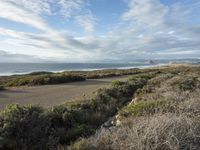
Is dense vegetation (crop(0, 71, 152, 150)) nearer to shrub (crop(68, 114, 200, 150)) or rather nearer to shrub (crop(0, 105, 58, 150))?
shrub (crop(0, 105, 58, 150))

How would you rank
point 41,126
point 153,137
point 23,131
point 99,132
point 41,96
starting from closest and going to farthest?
point 153,137
point 23,131
point 99,132
point 41,126
point 41,96

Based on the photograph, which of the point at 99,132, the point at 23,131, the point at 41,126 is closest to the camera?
the point at 23,131

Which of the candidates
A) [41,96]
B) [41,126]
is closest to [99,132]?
[41,126]

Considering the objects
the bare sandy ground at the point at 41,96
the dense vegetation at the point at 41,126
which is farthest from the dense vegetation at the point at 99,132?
the bare sandy ground at the point at 41,96

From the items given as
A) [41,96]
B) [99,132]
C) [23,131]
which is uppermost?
[23,131]

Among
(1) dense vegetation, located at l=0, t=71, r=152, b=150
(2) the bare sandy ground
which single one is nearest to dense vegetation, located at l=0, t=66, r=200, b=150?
(1) dense vegetation, located at l=0, t=71, r=152, b=150

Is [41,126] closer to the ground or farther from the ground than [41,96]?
farther from the ground

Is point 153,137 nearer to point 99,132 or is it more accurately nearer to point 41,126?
point 99,132

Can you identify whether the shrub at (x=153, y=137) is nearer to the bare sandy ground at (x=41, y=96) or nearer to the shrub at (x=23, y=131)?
the shrub at (x=23, y=131)

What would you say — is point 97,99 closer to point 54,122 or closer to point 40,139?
point 54,122

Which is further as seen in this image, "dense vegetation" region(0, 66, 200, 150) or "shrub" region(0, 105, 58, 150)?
"shrub" region(0, 105, 58, 150)

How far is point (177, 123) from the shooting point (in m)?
5.80

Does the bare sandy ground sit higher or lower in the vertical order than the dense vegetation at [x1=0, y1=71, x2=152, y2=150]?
lower

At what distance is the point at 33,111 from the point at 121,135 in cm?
244
